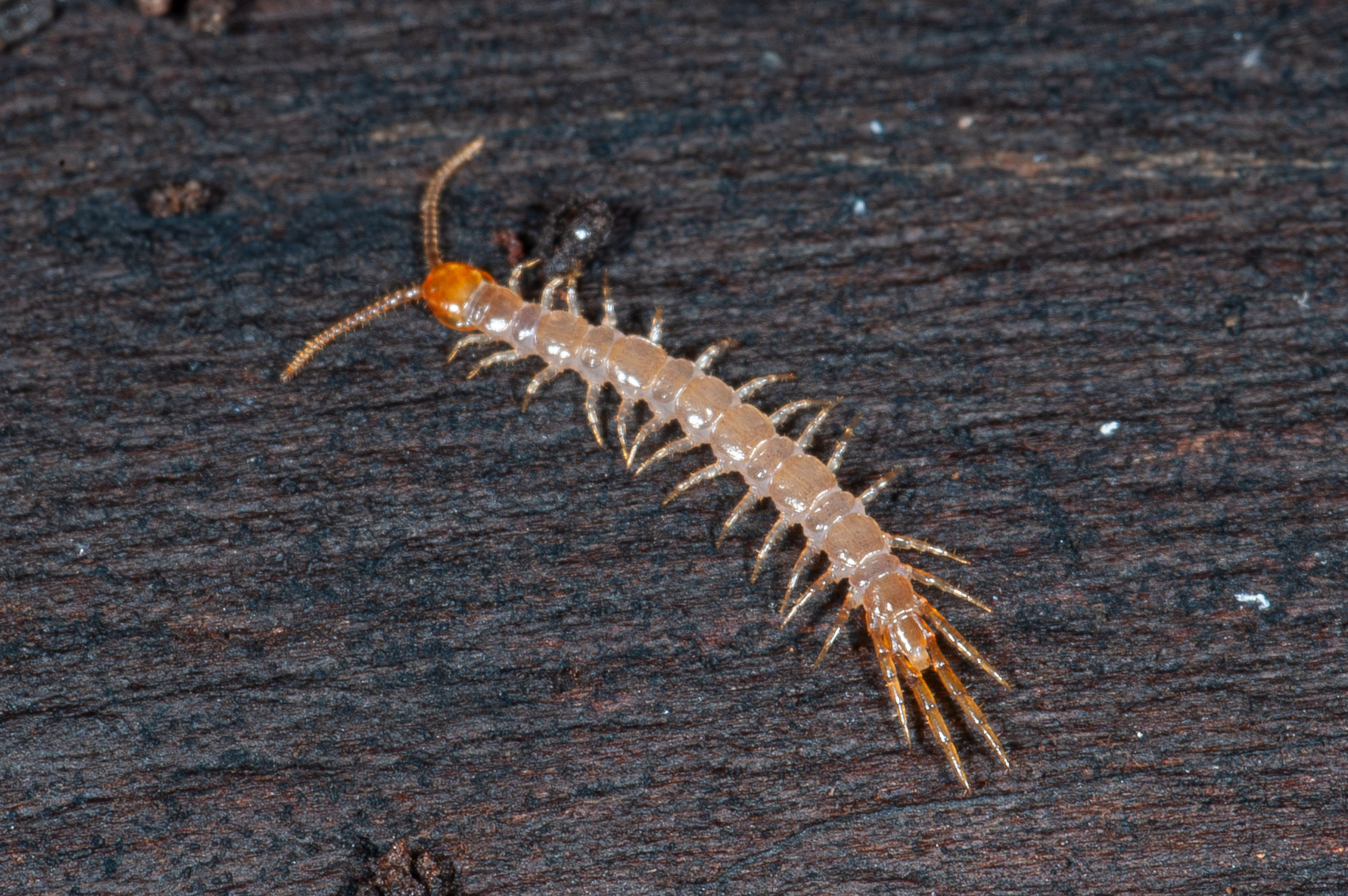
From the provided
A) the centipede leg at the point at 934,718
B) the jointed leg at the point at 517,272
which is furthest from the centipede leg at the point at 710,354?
the centipede leg at the point at 934,718

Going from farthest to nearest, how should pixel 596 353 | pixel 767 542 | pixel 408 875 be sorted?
pixel 596 353 → pixel 767 542 → pixel 408 875

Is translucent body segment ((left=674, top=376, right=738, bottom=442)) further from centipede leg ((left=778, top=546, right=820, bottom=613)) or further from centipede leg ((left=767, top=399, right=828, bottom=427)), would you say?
centipede leg ((left=778, top=546, right=820, bottom=613))

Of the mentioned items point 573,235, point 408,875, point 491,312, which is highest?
point 573,235

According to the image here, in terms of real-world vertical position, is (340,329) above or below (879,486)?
above

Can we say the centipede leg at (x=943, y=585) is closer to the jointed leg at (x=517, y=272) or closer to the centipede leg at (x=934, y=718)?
the centipede leg at (x=934, y=718)

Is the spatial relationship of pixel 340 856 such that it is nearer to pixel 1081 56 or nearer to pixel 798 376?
pixel 798 376

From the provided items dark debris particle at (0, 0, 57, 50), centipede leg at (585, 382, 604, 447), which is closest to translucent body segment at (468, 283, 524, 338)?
centipede leg at (585, 382, 604, 447)

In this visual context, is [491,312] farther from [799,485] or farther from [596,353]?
[799,485]

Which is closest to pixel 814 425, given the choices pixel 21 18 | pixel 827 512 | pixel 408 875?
pixel 827 512
